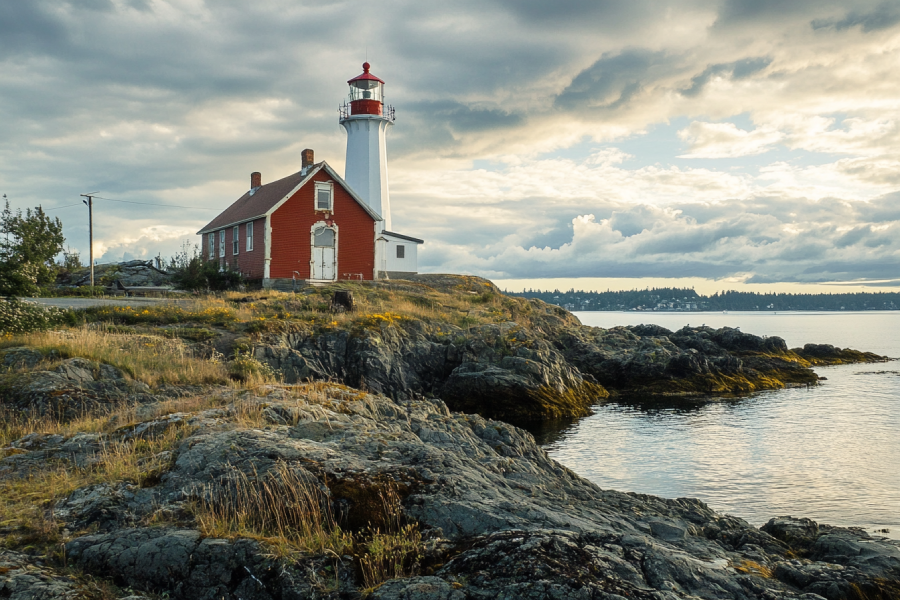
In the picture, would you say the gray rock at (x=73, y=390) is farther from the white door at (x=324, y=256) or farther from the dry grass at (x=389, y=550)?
the white door at (x=324, y=256)

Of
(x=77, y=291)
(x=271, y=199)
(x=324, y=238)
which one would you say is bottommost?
Answer: (x=77, y=291)

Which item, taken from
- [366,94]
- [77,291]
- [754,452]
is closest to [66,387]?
[754,452]

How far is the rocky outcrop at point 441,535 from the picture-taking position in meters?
5.08

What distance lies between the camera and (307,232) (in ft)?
118

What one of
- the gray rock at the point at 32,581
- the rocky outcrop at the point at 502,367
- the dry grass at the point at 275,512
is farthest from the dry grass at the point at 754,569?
the rocky outcrop at the point at 502,367

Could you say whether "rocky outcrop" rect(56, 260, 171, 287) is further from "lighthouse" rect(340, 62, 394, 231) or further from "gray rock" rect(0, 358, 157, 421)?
"gray rock" rect(0, 358, 157, 421)

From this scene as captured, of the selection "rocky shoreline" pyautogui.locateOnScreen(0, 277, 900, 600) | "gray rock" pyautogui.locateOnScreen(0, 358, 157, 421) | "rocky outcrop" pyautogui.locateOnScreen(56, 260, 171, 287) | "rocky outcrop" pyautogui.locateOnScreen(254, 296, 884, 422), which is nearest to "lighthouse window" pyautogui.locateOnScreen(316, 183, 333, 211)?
"rocky outcrop" pyautogui.locateOnScreen(56, 260, 171, 287)

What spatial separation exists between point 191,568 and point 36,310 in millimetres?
14555

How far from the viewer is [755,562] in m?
7.11

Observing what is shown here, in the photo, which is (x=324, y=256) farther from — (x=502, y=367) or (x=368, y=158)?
(x=502, y=367)

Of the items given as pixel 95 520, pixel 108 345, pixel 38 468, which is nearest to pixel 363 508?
pixel 95 520

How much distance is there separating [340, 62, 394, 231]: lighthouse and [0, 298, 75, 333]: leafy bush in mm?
28900

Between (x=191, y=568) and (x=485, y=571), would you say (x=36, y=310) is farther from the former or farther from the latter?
(x=485, y=571)

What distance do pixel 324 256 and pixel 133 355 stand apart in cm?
2257
